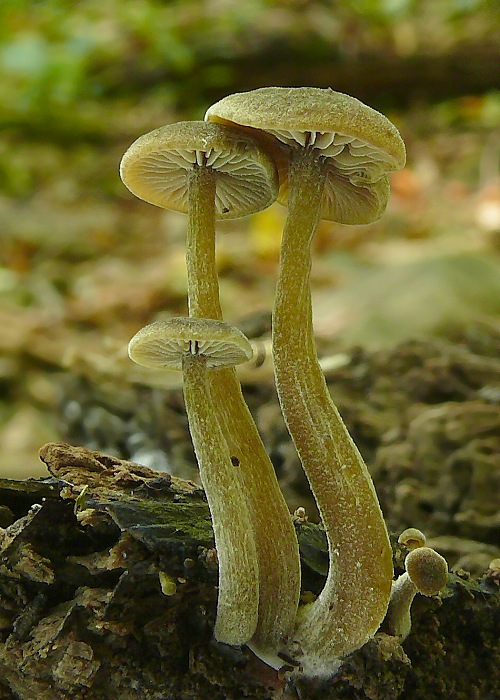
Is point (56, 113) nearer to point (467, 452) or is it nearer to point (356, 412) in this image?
point (356, 412)

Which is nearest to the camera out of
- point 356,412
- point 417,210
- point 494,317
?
point 356,412

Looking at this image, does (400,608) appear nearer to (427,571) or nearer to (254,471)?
(427,571)

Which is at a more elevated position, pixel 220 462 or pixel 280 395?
pixel 280 395

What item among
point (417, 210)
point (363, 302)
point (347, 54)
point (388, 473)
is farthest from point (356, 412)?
point (347, 54)

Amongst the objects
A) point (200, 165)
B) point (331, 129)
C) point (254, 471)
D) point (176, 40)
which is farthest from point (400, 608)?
point (176, 40)

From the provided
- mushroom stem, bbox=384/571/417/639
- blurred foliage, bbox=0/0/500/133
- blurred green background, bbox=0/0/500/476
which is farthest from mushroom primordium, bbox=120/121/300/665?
blurred foliage, bbox=0/0/500/133

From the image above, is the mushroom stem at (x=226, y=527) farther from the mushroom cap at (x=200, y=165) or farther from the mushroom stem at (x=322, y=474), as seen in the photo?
the mushroom cap at (x=200, y=165)
